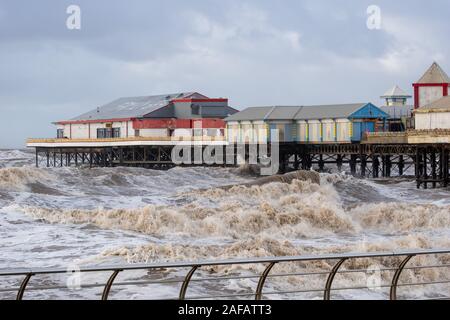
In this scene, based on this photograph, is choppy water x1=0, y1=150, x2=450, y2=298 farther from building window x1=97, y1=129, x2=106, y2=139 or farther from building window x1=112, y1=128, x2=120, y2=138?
building window x1=97, y1=129, x2=106, y2=139

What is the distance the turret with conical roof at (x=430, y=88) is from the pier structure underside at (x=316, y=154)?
4184mm

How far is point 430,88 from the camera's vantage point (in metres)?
63.3

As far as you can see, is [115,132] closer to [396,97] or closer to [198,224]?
[396,97]

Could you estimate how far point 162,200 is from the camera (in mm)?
40812

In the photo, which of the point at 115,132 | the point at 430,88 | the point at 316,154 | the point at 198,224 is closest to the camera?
the point at 198,224

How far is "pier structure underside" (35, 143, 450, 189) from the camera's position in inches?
1965

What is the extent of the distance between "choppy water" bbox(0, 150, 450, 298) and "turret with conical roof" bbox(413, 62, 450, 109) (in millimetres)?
15604

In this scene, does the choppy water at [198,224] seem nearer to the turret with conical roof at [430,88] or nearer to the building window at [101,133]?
the turret with conical roof at [430,88]

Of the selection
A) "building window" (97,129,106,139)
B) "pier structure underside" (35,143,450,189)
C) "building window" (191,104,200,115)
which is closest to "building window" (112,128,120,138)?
"building window" (97,129,106,139)

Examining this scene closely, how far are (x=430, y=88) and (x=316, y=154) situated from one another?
9.45 metres

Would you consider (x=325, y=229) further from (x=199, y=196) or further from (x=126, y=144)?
(x=126, y=144)

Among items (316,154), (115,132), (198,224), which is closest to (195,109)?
(115,132)

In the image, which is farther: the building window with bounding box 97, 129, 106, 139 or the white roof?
the building window with bounding box 97, 129, 106, 139
